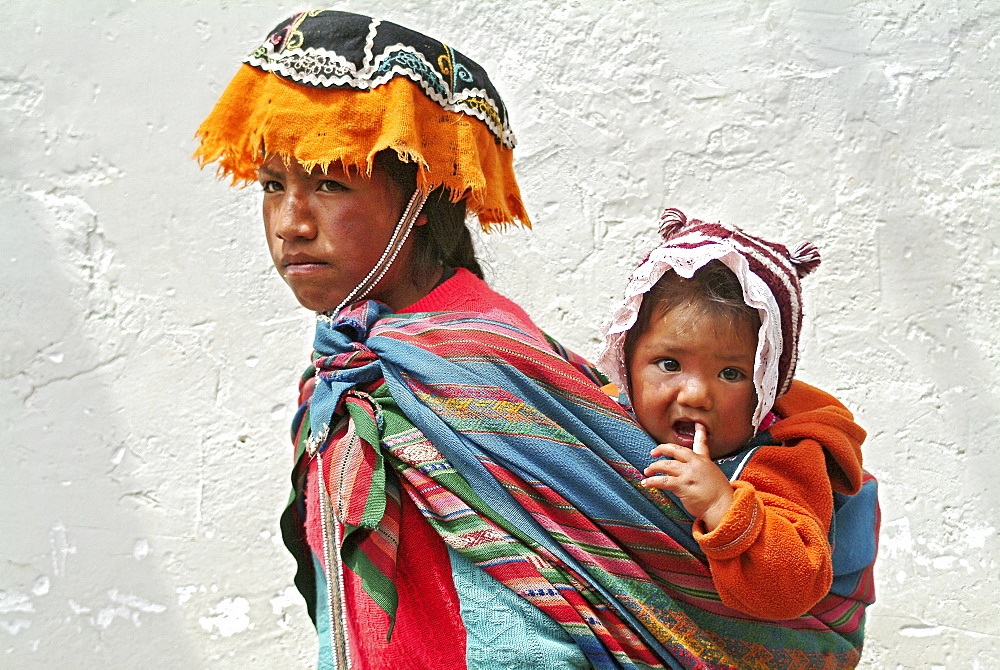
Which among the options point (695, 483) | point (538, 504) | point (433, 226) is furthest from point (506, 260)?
point (695, 483)

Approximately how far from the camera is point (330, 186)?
1892 millimetres

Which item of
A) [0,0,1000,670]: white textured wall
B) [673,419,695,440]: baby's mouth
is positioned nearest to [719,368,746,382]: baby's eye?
[673,419,695,440]: baby's mouth

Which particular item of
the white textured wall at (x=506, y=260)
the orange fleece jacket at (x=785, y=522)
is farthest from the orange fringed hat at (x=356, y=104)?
the white textured wall at (x=506, y=260)

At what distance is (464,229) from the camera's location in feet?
7.20

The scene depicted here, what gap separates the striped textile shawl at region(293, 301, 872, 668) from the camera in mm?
1666

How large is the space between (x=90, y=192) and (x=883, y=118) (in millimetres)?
2487

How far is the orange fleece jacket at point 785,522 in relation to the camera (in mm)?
1521

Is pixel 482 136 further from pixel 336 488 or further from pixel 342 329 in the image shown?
pixel 336 488

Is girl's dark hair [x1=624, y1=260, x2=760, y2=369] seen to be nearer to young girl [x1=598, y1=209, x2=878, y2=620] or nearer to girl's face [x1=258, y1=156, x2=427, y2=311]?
young girl [x1=598, y1=209, x2=878, y2=620]

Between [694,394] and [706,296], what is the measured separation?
19cm

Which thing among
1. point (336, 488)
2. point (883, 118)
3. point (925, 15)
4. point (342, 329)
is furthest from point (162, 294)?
point (925, 15)

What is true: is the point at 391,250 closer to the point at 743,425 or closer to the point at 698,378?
the point at 698,378

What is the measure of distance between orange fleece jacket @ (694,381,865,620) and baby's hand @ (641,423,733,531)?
0.11 feet

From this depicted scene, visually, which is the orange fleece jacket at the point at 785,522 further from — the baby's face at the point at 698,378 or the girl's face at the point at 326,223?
the girl's face at the point at 326,223
